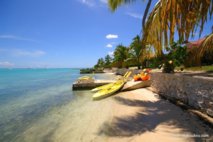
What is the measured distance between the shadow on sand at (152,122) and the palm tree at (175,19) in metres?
2.56

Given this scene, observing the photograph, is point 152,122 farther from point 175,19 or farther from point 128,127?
point 175,19

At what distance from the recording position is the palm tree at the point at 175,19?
6.38 metres

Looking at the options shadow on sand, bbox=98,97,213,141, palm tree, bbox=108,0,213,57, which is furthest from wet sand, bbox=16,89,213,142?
palm tree, bbox=108,0,213,57

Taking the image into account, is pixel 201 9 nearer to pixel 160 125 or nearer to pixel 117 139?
pixel 160 125

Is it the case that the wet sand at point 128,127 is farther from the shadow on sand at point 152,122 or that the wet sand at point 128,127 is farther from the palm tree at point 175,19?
the palm tree at point 175,19

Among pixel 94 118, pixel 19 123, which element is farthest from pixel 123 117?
pixel 19 123

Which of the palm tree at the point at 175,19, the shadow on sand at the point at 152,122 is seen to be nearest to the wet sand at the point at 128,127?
the shadow on sand at the point at 152,122

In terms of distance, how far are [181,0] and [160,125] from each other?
4.11 meters

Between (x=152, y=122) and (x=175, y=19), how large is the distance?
3630 mm

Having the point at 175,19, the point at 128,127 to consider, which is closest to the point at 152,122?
the point at 128,127

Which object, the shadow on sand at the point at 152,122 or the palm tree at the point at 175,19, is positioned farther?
the palm tree at the point at 175,19

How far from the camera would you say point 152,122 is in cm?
628

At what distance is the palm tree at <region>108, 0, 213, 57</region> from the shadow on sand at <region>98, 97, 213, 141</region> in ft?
8.39

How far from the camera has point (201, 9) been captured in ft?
22.0
